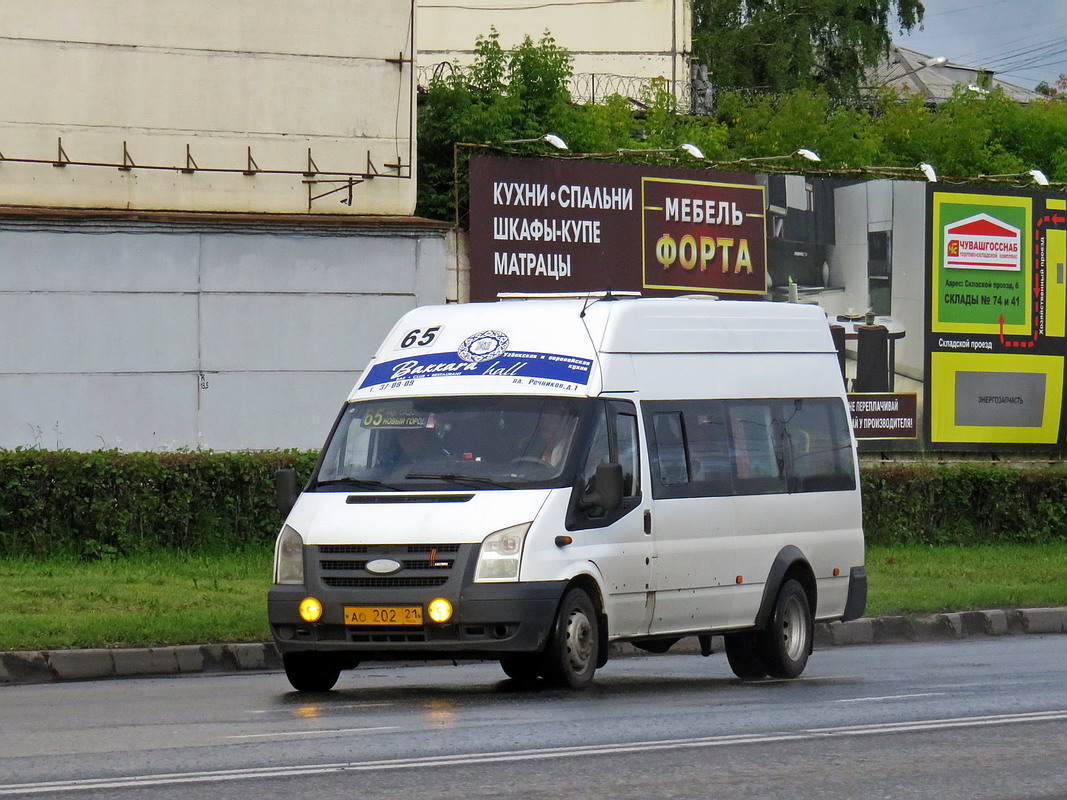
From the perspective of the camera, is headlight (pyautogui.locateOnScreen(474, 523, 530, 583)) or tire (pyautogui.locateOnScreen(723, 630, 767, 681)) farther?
tire (pyautogui.locateOnScreen(723, 630, 767, 681))


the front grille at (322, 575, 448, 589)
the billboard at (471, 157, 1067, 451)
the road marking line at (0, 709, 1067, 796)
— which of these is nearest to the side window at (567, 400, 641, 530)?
the front grille at (322, 575, 448, 589)

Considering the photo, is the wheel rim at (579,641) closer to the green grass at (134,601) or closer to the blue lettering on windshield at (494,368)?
the blue lettering on windshield at (494,368)

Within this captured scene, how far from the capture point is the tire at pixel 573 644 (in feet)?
36.2

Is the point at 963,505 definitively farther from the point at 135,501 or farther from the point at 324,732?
the point at 324,732

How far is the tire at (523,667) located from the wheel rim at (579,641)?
21cm

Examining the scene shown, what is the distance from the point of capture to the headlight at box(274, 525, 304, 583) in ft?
36.9

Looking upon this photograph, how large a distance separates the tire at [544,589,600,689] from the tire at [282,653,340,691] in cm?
141

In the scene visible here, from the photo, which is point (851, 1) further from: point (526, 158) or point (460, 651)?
point (460, 651)

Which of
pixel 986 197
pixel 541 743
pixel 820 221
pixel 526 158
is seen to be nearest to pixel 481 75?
pixel 526 158

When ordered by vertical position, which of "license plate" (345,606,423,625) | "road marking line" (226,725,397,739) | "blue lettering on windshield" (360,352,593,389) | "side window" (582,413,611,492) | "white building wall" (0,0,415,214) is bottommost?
"road marking line" (226,725,397,739)

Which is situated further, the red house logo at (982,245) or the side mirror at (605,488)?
the red house logo at (982,245)

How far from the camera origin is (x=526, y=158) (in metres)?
27.0

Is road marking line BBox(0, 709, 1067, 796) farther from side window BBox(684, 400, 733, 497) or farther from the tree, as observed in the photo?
the tree

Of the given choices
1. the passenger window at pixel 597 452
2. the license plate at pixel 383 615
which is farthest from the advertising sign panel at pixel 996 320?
the license plate at pixel 383 615
